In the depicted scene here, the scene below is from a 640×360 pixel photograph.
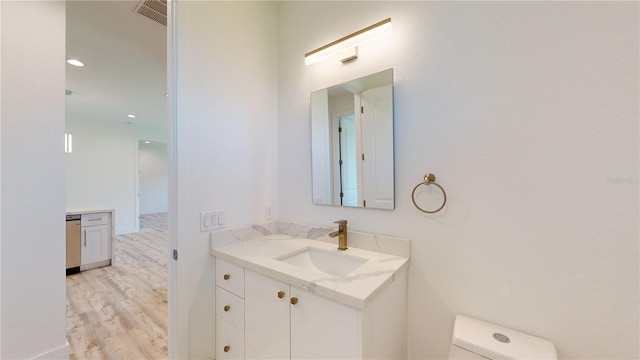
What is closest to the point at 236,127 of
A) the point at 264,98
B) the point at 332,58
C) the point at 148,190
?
the point at 264,98

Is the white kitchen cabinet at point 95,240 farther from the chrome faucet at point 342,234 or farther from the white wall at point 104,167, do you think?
the chrome faucet at point 342,234

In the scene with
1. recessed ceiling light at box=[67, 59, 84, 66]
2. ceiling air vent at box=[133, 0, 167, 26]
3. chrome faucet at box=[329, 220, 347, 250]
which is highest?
ceiling air vent at box=[133, 0, 167, 26]

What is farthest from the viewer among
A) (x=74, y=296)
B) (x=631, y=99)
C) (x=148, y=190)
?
(x=148, y=190)

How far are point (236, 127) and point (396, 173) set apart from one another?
1.06m

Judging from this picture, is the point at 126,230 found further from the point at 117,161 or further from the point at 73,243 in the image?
the point at 73,243

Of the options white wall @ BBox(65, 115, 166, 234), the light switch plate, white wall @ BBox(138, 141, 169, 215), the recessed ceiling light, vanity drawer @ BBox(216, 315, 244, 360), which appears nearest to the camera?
vanity drawer @ BBox(216, 315, 244, 360)

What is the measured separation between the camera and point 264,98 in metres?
1.76

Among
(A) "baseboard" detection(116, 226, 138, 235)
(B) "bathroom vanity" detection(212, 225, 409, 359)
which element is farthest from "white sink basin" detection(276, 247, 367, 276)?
(A) "baseboard" detection(116, 226, 138, 235)

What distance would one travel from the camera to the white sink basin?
131 cm

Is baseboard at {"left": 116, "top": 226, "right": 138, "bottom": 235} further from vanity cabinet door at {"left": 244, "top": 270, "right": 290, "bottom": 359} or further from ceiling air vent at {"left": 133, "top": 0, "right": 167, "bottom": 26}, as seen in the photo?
vanity cabinet door at {"left": 244, "top": 270, "right": 290, "bottom": 359}

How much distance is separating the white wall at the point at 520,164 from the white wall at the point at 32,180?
1.94 metres

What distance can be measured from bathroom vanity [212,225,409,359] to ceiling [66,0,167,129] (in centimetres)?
200

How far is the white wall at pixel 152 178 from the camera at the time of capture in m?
8.12

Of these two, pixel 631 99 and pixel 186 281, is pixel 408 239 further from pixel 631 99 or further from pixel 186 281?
pixel 186 281
